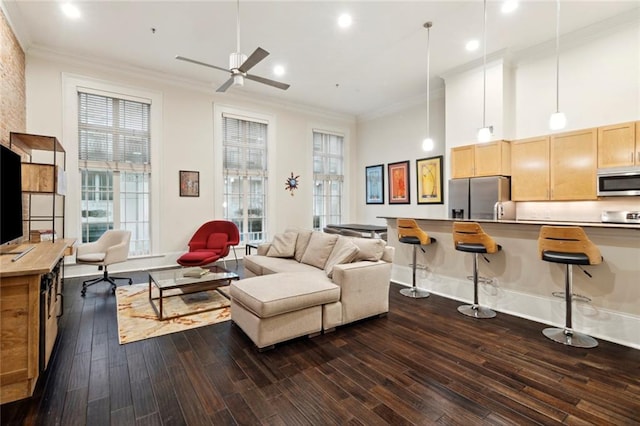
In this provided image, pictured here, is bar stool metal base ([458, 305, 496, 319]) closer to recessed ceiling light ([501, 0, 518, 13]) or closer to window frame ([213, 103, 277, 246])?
recessed ceiling light ([501, 0, 518, 13])

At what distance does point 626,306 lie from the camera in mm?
2828

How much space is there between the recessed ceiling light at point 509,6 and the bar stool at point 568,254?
9.34ft

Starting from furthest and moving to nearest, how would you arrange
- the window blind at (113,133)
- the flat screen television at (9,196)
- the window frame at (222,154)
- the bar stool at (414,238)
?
1. the window frame at (222,154)
2. the window blind at (113,133)
3. the bar stool at (414,238)
4. the flat screen television at (9,196)

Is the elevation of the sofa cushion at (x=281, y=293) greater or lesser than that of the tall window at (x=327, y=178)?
lesser

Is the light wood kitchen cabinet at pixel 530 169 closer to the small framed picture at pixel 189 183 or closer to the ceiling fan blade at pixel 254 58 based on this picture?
the ceiling fan blade at pixel 254 58

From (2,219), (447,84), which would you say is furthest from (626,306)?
(2,219)

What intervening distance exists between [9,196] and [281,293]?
255 cm

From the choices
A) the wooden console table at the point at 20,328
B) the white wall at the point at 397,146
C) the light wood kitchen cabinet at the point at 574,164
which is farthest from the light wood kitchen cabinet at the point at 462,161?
the wooden console table at the point at 20,328

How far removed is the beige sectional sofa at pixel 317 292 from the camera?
267 centimetres

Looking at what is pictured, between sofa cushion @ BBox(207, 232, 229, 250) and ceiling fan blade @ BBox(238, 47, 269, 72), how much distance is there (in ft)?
9.75

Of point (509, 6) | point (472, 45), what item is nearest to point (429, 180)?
point (472, 45)

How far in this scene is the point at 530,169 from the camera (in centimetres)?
488

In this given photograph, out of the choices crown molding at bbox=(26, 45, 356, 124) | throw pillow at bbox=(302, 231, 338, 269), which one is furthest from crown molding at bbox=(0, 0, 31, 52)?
throw pillow at bbox=(302, 231, 338, 269)

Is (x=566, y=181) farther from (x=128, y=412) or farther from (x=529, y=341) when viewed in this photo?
(x=128, y=412)
